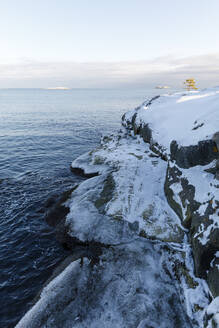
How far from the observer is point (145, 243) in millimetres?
9102

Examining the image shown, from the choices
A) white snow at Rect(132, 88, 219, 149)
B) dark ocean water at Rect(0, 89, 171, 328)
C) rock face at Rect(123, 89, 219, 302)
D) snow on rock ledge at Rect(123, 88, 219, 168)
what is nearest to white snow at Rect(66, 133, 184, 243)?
rock face at Rect(123, 89, 219, 302)

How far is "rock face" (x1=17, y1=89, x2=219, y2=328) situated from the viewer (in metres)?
6.50

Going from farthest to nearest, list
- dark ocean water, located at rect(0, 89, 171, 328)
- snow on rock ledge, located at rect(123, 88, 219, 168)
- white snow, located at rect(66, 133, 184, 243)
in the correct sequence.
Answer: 1. white snow, located at rect(66, 133, 184, 243)
2. snow on rock ledge, located at rect(123, 88, 219, 168)
3. dark ocean water, located at rect(0, 89, 171, 328)

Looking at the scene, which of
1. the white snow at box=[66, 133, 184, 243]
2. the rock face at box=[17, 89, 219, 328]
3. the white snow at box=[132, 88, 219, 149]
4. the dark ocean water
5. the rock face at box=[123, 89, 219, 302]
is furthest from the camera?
the white snow at box=[132, 88, 219, 149]

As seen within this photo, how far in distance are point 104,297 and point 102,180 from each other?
760cm

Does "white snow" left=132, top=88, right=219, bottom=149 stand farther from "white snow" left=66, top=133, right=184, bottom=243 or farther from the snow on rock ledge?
"white snow" left=66, top=133, right=184, bottom=243

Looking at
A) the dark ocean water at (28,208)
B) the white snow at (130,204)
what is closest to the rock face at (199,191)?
the white snow at (130,204)

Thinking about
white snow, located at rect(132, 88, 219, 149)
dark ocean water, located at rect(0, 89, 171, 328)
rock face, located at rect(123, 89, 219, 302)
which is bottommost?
dark ocean water, located at rect(0, 89, 171, 328)

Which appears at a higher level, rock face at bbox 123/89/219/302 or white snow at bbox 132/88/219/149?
white snow at bbox 132/88/219/149

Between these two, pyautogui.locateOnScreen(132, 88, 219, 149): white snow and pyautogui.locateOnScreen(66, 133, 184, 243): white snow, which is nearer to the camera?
pyautogui.locateOnScreen(66, 133, 184, 243): white snow

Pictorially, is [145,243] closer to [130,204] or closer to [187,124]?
[130,204]

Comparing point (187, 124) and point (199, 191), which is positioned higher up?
point (187, 124)

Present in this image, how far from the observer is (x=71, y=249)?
984cm

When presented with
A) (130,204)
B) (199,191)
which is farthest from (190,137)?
(130,204)
